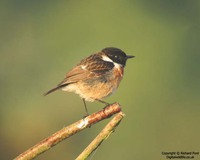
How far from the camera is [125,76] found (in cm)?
1720

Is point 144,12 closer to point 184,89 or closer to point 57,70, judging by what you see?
point 184,89

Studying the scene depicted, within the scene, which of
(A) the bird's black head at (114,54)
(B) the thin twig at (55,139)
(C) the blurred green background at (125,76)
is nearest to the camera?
(B) the thin twig at (55,139)

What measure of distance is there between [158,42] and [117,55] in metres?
11.0

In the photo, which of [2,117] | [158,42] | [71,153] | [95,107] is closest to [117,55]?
[71,153]

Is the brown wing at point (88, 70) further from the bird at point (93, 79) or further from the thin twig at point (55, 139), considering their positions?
the thin twig at point (55, 139)

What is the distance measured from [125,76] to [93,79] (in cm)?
881

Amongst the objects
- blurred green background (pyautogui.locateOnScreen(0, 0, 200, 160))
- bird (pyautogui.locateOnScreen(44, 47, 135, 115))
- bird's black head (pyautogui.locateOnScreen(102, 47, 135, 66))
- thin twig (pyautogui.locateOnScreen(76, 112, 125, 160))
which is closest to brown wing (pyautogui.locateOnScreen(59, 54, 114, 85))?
bird (pyautogui.locateOnScreen(44, 47, 135, 115))

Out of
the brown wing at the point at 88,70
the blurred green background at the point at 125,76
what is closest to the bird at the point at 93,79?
the brown wing at the point at 88,70

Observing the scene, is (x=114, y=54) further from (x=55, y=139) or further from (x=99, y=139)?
(x=55, y=139)

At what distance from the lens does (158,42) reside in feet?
64.8

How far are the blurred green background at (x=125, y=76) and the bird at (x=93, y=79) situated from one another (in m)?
3.45

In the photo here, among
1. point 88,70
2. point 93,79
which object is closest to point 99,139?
point 93,79

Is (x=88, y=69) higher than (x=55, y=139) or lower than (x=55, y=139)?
lower

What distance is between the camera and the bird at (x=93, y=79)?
830 cm
